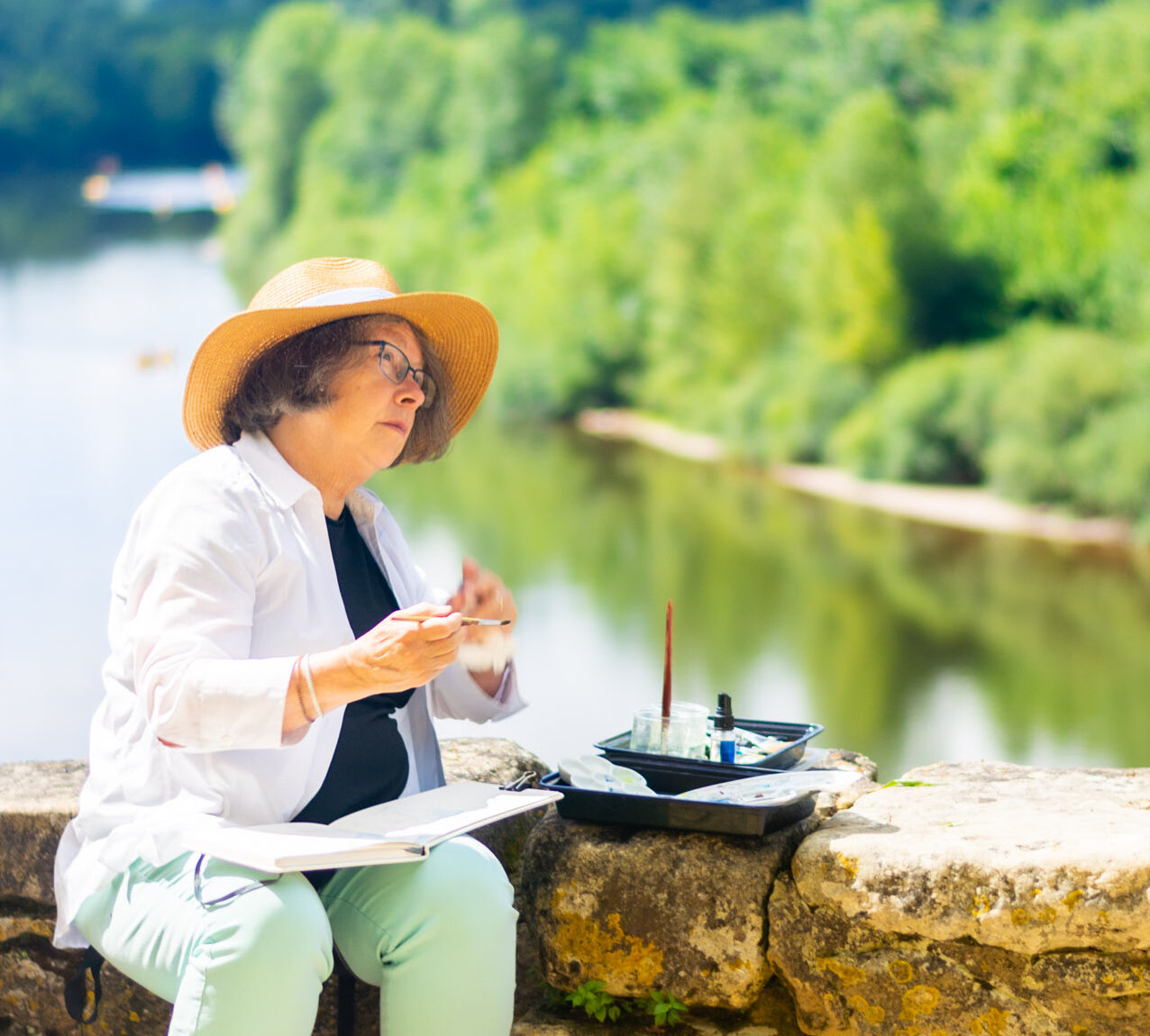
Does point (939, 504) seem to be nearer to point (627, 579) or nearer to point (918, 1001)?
point (627, 579)

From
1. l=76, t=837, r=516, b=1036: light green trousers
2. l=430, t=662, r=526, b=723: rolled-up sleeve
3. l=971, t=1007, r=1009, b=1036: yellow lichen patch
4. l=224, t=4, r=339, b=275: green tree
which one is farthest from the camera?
l=224, t=4, r=339, b=275: green tree

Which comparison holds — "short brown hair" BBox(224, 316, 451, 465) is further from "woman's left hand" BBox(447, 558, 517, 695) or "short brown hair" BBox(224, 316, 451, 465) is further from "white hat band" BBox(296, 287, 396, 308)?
"woman's left hand" BBox(447, 558, 517, 695)

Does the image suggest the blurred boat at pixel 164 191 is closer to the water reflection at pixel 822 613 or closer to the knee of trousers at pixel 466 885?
the water reflection at pixel 822 613

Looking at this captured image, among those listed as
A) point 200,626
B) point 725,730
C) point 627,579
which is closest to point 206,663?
point 200,626

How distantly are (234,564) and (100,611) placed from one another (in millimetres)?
23711

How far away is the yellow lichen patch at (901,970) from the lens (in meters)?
1.56

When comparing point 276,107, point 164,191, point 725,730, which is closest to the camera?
point 725,730

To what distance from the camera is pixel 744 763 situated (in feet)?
5.70

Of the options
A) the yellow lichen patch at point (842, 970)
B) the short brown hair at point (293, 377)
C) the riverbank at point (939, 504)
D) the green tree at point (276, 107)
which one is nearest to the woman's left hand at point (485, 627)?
the short brown hair at point (293, 377)

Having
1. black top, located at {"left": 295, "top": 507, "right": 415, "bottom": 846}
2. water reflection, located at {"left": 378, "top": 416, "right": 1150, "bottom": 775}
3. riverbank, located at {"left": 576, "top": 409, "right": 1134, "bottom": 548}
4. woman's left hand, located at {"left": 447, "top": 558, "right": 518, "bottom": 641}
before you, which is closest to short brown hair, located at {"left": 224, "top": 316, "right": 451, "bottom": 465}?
black top, located at {"left": 295, "top": 507, "right": 415, "bottom": 846}

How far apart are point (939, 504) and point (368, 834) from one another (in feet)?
60.6

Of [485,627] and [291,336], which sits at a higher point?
[291,336]

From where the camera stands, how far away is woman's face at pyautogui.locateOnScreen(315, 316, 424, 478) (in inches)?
66.5

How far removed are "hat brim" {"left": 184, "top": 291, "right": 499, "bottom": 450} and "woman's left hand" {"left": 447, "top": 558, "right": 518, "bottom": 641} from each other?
0.30 m
